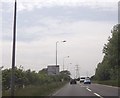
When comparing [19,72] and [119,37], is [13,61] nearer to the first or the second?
[19,72]

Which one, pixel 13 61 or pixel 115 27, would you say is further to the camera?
pixel 115 27

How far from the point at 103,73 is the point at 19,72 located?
8966cm

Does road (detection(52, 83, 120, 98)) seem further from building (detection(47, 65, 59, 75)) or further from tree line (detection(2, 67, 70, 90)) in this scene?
building (detection(47, 65, 59, 75))

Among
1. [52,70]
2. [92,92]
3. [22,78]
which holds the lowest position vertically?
[92,92]

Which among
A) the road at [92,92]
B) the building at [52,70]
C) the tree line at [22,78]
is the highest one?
the building at [52,70]

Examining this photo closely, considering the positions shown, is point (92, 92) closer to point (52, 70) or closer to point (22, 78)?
point (22, 78)

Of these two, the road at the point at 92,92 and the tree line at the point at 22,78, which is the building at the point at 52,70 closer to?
the tree line at the point at 22,78

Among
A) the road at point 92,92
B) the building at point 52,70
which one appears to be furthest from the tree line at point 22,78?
the building at point 52,70

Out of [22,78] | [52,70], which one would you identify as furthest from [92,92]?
[52,70]

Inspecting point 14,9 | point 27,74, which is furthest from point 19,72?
point 14,9

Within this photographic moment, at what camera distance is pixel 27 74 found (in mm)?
68625

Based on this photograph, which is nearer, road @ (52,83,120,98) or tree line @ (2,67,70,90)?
road @ (52,83,120,98)

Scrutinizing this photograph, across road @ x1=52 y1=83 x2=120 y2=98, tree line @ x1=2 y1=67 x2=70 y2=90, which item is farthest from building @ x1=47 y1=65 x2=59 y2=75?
road @ x1=52 y1=83 x2=120 y2=98

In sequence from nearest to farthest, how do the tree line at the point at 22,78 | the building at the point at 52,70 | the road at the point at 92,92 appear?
the road at the point at 92,92 < the tree line at the point at 22,78 < the building at the point at 52,70
